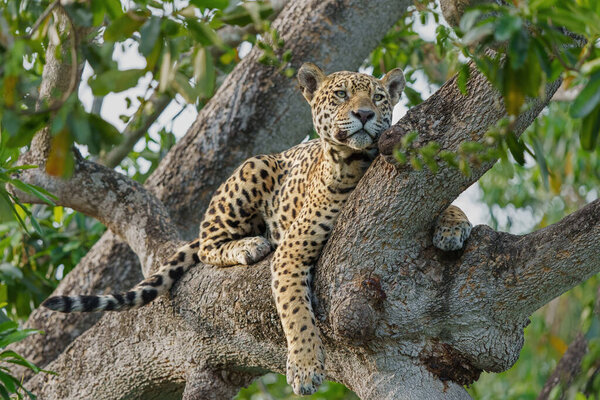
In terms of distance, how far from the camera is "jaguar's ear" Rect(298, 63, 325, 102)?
5.71 metres

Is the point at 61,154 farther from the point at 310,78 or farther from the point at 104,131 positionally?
the point at 310,78

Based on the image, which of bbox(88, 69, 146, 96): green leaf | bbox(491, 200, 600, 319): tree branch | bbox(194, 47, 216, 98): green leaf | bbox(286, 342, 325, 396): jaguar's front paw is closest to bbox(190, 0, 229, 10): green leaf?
bbox(194, 47, 216, 98): green leaf

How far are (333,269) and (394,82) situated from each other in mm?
1607

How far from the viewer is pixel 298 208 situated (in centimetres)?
571

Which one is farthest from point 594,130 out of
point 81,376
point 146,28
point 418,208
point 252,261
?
point 81,376

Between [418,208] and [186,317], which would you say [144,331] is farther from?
[418,208]

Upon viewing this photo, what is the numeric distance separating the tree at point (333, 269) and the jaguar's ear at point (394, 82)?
1.34 meters

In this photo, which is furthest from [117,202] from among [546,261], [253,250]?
[546,261]

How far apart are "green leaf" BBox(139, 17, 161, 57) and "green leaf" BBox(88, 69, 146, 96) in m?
0.09

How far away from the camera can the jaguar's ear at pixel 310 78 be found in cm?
571

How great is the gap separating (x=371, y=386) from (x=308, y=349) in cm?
40

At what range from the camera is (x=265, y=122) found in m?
7.23

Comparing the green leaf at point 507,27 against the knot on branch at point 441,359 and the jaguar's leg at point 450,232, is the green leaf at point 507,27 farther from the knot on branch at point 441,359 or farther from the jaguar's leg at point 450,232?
the knot on branch at point 441,359

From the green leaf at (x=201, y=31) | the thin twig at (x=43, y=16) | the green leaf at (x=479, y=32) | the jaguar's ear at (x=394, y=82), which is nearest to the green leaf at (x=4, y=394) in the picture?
the thin twig at (x=43, y=16)
